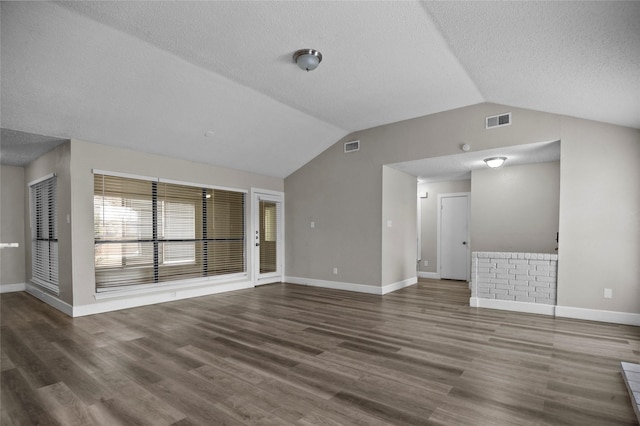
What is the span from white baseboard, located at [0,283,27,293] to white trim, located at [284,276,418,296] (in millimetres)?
5187

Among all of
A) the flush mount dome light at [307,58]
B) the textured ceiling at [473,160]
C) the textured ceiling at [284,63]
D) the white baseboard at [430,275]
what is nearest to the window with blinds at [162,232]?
the textured ceiling at [284,63]

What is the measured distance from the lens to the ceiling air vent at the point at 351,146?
6495 mm

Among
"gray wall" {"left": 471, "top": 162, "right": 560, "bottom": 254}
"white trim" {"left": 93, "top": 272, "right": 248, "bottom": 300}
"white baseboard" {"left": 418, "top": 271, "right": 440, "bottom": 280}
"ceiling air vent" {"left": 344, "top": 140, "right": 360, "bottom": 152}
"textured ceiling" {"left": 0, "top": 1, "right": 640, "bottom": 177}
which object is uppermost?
"textured ceiling" {"left": 0, "top": 1, "right": 640, "bottom": 177}

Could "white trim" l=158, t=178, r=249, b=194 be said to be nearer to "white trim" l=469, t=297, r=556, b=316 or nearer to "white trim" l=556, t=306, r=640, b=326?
"white trim" l=469, t=297, r=556, b=316

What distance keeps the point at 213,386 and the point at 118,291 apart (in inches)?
130

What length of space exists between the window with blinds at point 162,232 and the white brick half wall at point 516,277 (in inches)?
175

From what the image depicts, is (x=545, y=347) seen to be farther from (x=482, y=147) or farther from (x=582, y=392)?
(x=482, y=147)

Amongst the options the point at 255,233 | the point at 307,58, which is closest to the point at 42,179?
the point at 255,233

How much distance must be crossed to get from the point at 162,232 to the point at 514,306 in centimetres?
565

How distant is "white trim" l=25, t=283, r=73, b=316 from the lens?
468cm

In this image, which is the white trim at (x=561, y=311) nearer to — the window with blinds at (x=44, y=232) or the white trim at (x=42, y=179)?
the window with blinds at (x=44, y=232)

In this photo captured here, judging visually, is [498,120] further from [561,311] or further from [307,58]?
[307,58]

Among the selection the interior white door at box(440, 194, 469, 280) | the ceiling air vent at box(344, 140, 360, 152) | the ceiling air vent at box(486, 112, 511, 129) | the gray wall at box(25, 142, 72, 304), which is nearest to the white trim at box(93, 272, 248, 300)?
the gray wall at box(25, 142, 72, 304)

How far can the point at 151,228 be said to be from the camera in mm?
5387
